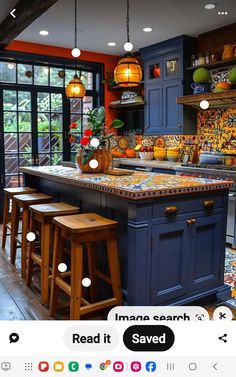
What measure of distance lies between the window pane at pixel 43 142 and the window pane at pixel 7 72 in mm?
835

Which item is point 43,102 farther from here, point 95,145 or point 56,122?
point 95,145

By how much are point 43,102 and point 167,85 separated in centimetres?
176

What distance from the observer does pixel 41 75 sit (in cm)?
513

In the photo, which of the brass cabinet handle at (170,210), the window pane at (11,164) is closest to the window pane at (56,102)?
the window pane at (11,164)

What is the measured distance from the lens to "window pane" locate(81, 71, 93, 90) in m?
5.56

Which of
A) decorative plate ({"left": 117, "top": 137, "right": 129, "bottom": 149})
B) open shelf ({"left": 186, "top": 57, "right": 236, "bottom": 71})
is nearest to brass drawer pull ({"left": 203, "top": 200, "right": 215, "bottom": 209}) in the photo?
open shelf ({"left": 186, "top": 57, "right": 236, "bottom": 71})

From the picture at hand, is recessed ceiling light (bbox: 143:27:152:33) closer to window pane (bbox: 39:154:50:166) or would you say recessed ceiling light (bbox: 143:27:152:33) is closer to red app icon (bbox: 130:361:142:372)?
window pane (bbox: 39:154:50:166)

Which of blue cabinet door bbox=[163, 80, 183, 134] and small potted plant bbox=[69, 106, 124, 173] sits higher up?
blue cabinet door bbox=[163, 80, 183, 134]

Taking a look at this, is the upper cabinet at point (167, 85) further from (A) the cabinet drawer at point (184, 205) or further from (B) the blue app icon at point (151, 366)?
(B) the blue app icon at point (151, 366)

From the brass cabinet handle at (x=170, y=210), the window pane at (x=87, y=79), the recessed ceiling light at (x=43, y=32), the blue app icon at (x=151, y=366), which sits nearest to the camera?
the blue app icon at (x=151, y=366)

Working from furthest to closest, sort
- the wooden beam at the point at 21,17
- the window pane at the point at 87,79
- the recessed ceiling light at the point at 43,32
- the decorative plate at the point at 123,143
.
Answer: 1. the decorative plate at the point at 123,143
2. the window pane at the point at 87,79
3. the recessed ceiling light at the point at 43,32
4. the wooden beam at the point at 21,17

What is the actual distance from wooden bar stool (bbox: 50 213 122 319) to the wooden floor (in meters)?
0.10

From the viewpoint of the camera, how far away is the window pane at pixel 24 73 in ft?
16.3

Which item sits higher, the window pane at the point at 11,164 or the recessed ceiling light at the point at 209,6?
the recessed ceiling light at the point at 209,6
